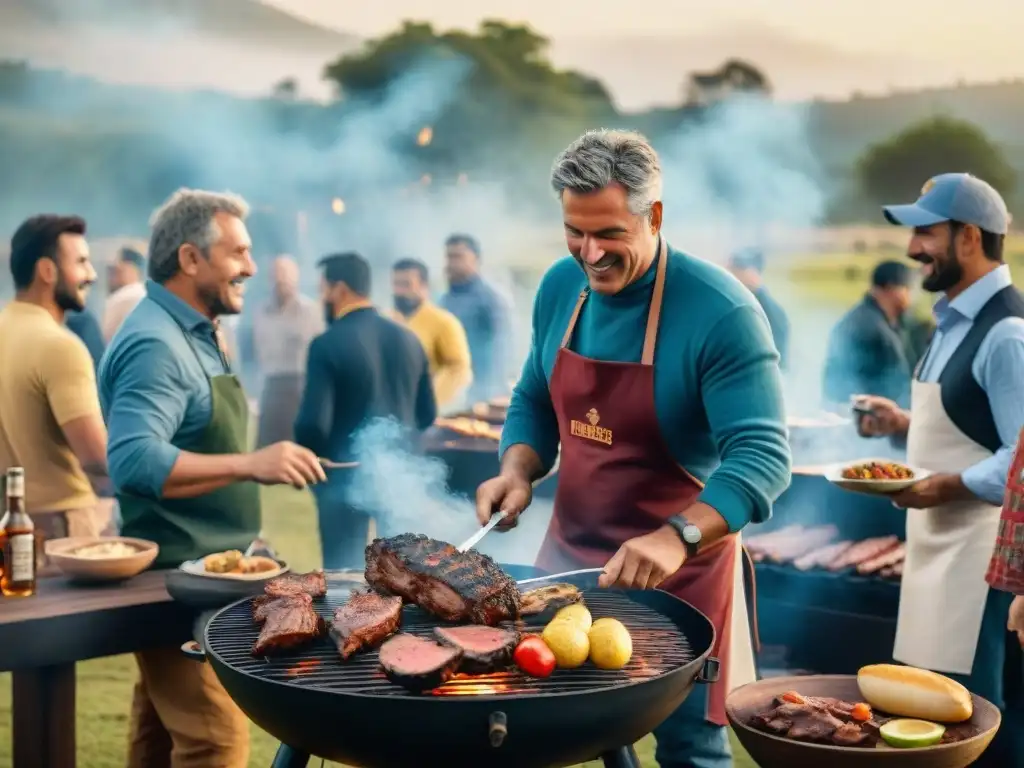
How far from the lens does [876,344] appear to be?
8.27m

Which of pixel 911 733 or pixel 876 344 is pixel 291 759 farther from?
pixel 876 344

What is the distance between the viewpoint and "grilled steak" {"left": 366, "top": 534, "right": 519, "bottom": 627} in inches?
108

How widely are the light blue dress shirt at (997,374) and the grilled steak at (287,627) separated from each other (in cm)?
242

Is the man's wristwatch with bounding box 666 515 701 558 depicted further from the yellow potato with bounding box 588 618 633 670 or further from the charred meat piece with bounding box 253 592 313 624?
the charred meat piece with bounding box 253 592 313 624

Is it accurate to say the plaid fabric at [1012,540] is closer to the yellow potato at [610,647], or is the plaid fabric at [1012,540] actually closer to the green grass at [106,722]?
the yellow potato at [610,647]

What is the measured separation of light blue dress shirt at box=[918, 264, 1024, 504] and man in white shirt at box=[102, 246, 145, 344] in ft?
18.2

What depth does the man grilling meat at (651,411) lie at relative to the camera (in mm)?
2990

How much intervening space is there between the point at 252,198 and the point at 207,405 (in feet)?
42.3

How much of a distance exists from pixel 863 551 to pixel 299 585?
3.29 metres

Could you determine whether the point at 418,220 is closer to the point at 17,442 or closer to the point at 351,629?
the point at 17,442

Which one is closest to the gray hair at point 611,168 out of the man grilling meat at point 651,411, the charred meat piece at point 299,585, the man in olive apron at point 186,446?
the man grilling meat at point 651,411

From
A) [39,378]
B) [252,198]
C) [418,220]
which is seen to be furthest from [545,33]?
[39,378]

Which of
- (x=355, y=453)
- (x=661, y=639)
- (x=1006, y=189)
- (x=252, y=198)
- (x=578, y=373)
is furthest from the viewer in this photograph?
(x=252, y=198)

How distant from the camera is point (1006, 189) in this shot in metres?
13.9
